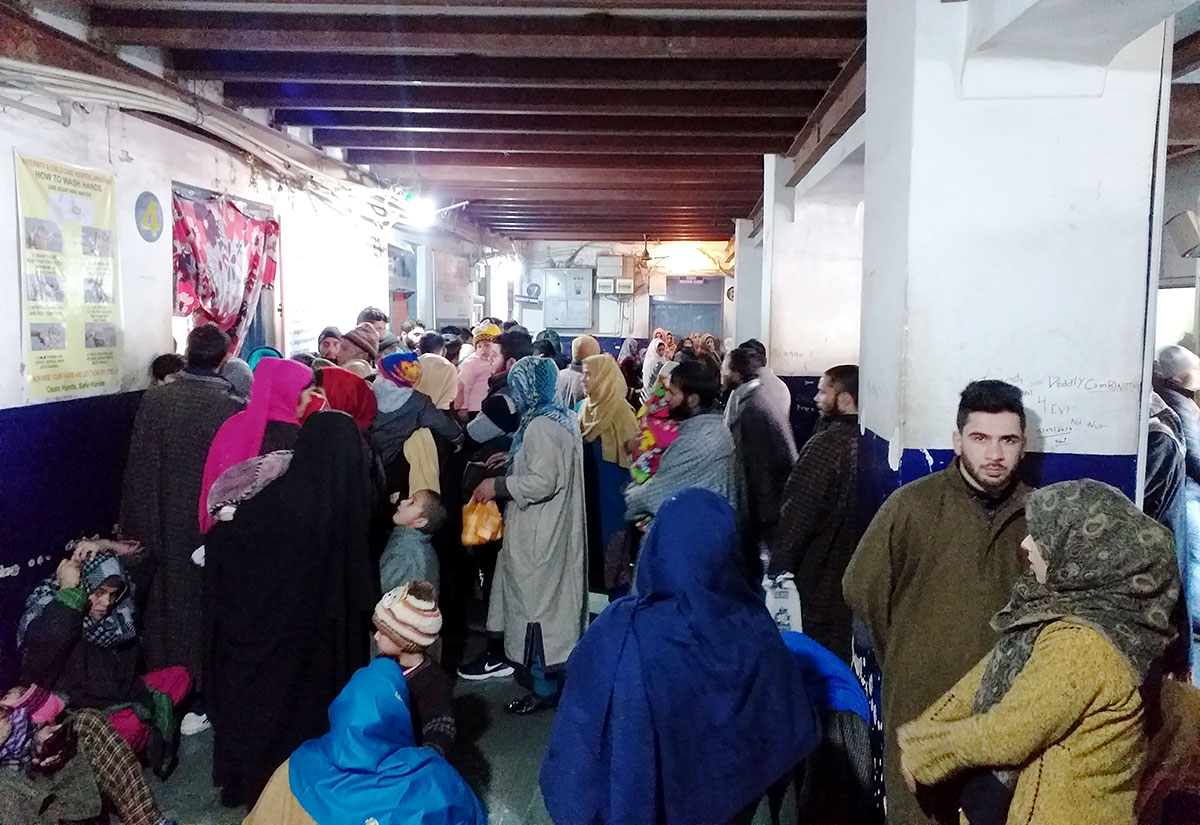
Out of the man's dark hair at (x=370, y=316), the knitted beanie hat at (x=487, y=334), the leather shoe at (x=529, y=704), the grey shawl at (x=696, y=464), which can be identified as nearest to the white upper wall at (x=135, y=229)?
the man's dark hair at (x=370, y=316)

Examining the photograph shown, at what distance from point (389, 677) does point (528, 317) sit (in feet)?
46.3

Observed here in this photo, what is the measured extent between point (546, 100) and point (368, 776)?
3.73 meters

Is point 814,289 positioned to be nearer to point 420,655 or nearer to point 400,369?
point 400,369

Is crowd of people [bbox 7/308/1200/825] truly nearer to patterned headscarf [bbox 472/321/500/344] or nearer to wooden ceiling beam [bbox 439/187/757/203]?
patterned headscarf [bbox 472/321/500/344]

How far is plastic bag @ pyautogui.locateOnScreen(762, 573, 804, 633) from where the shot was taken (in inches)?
134

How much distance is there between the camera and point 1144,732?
156 centimetres

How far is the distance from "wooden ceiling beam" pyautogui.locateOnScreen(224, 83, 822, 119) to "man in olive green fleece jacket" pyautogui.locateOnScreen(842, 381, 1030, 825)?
2984 mm

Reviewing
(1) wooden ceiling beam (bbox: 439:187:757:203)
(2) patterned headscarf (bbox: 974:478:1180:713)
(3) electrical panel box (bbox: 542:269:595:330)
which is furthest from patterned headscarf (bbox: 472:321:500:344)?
(3) electrical panel box (bbox: 542:269:595:330)

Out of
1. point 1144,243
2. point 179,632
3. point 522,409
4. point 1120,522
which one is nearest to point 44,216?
point 179,632

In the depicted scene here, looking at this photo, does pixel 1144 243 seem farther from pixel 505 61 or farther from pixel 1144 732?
pixel 505 61

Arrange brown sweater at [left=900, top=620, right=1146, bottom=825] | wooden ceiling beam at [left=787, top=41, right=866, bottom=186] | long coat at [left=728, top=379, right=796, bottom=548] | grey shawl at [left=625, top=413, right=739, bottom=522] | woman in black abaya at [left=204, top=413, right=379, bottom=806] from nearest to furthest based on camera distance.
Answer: brown sweater at [left=900, top=620, right=1146, bottom=825], woman in black abaya at [left=204, top=413, right=379, bottom=806], grey shawl at [left=625, top=413, right=739, bottom=522], wooden ceiling beam at [left=787, top=41, right=866, bottom=186], long coat at [left=728, top=379, right=796, bottom=548]

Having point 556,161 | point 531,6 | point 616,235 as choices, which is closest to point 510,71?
point 531,6

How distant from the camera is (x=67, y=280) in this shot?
3354mm

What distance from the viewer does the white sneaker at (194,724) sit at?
11.2ft
